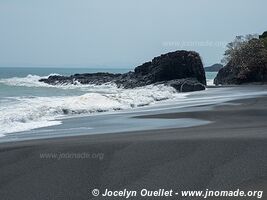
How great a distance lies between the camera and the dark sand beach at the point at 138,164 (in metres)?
5.99

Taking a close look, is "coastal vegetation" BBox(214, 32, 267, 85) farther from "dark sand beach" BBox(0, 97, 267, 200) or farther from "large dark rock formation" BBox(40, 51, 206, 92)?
"dark sand beach" BBox(0, 97, 267, 200)

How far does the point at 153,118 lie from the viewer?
14445 mm

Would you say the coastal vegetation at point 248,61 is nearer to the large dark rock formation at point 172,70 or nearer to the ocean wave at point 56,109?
the large dark rock formation at point 172,70

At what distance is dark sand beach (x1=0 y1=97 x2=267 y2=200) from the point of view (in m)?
5.99

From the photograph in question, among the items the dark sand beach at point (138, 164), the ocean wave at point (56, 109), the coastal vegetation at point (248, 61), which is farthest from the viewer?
the coastal vegetation at point (248, 61)

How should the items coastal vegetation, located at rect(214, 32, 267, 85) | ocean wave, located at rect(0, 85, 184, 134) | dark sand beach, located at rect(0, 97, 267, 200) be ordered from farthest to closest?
coastal vegetation, located at rect(214, 32, 267, 85)
ocean wave, located at rect(0, 85, 184, 134)
dark sand beach, located at rect(0, 97, 267, 200)

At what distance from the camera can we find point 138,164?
23.2 ft

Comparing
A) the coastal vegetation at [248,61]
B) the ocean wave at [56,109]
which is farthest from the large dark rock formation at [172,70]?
the ocean wave at [56,109]

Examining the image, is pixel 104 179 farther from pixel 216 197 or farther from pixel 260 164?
pixel 260 164

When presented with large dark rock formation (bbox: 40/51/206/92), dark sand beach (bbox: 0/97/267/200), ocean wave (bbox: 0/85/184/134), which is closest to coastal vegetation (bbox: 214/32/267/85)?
large dark rock formation (bbox: 40/51/206/92)

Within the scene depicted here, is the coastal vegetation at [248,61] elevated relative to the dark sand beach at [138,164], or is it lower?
elevated

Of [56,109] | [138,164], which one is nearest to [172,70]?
[56,109]

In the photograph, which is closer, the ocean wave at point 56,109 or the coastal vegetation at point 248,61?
the ocean wave at point 56,109

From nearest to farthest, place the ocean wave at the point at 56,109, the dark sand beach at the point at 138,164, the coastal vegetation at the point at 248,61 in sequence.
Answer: the dark sand beach at the point at 138,164 < the ocean wave at the point at 56,109 < the coastal vegetation at the point at 248,61
